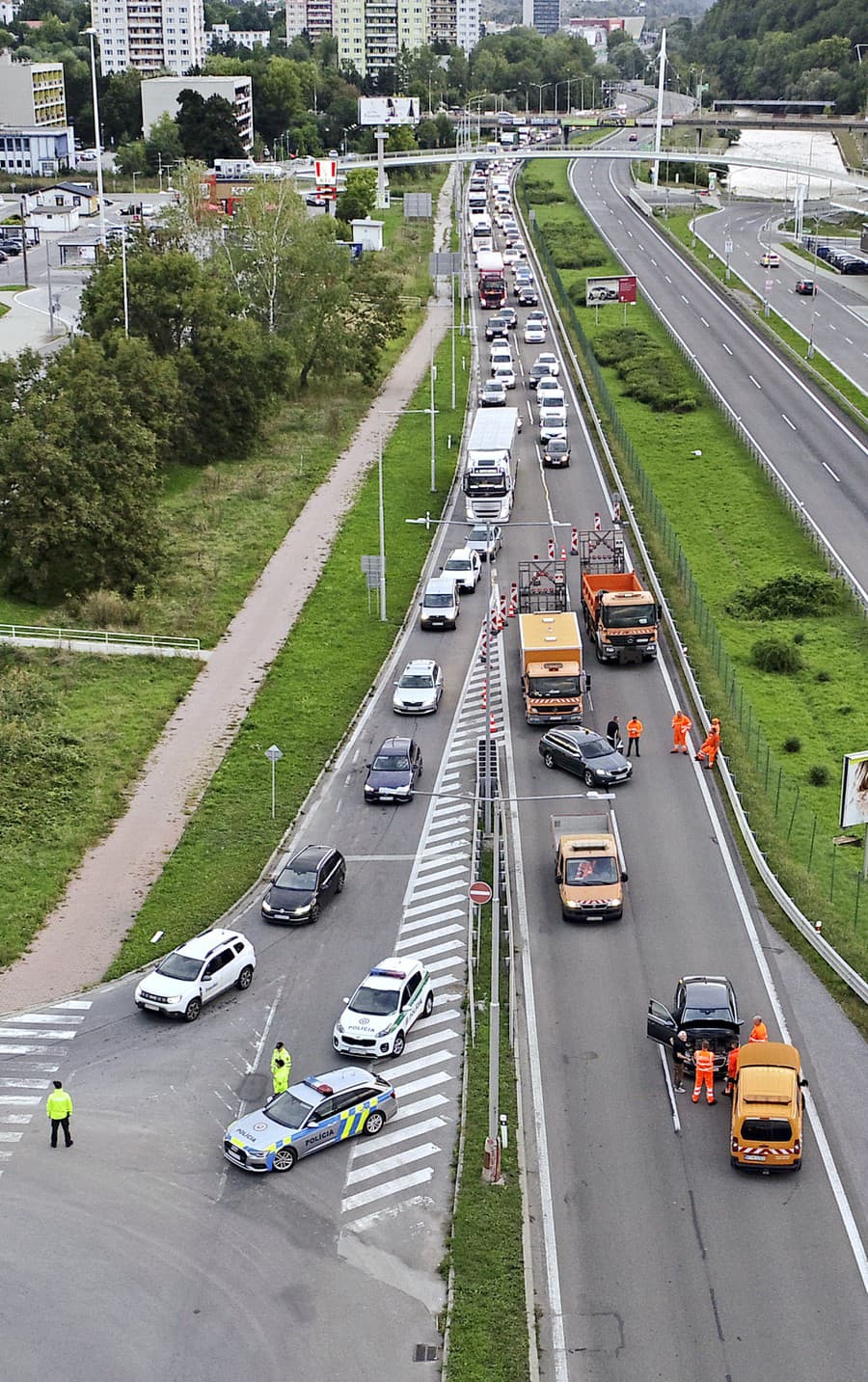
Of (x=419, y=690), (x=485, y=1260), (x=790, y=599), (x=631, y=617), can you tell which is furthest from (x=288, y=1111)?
(x=790, y=599)

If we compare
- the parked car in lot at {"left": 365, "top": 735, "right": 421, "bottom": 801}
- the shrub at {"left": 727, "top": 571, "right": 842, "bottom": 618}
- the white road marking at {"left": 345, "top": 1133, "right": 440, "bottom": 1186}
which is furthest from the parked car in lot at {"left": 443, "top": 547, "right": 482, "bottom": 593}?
the white road marking at {"left": 345, "top": 1133, "right": 440, "bottom": 1186}

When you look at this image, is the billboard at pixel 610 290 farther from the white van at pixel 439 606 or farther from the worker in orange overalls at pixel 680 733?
the worker in orange overalls at pixel 680 733

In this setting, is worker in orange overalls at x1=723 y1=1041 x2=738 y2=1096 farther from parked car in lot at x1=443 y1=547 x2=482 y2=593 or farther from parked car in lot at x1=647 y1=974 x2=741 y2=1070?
parked car in lot at x1=443 y1=547 x2=482 y2=593

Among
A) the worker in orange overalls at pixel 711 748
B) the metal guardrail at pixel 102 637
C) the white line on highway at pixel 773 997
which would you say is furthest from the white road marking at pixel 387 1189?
the metal guardrail at pixel 102 637

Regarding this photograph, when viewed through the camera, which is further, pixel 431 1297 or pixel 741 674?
pixel 741 674

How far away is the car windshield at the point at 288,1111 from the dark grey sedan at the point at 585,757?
19081 millimetres

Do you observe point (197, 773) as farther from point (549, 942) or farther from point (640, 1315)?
point (640, 1315)

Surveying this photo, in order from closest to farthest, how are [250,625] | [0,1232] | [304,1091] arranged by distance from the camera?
[0,1232], [304,1091], [250,625]

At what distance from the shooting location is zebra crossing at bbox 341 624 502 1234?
3194 centimetres

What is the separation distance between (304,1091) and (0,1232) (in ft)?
20.9

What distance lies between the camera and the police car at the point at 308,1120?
107ft

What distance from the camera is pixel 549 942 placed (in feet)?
136

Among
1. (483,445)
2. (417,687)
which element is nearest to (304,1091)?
(417,687)

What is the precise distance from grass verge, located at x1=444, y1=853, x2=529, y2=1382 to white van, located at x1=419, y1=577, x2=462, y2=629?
99.3 feet
